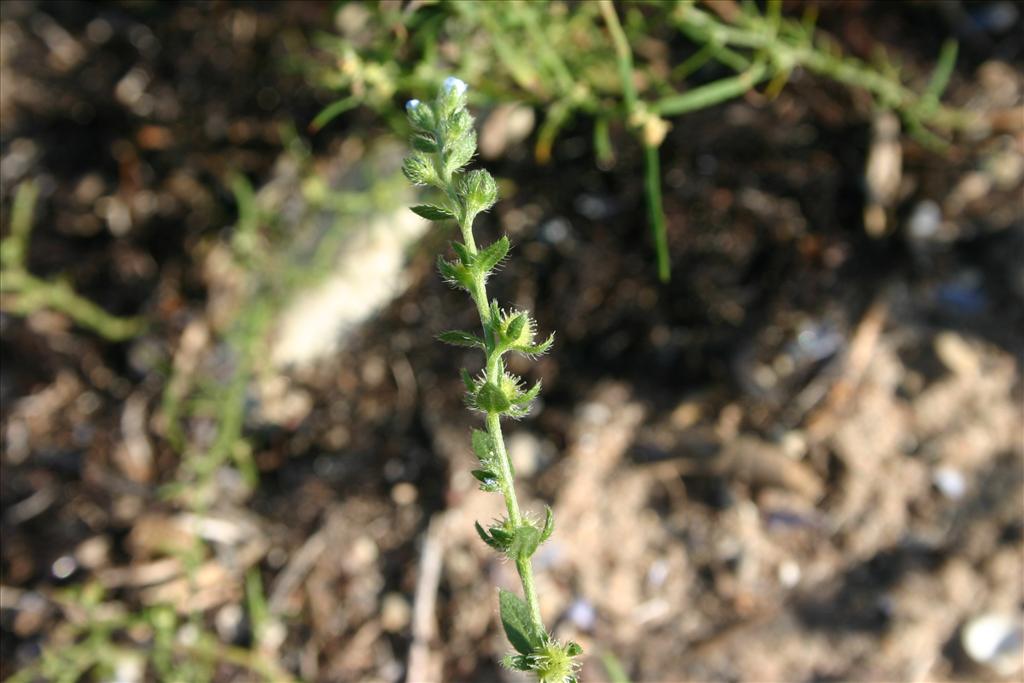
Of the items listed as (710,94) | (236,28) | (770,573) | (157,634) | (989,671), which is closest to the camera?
(710,94)

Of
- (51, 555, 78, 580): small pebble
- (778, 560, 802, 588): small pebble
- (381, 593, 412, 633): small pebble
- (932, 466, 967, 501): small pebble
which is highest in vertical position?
(932, 466, 967, 501): small pebble

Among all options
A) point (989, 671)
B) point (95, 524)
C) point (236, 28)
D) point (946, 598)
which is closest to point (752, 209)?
point (946, 598)

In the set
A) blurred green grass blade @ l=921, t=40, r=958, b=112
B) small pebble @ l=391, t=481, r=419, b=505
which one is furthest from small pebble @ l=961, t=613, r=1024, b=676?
small pebble @ l=391, t=481, r=419, b=505

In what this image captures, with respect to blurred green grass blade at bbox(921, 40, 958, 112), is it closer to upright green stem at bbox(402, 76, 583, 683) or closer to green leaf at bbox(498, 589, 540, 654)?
upright green stem at bbox(402, 76, 583, 683)

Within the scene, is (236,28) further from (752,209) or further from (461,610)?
(461,610)

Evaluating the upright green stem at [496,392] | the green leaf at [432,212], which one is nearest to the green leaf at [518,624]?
the upright green stem at [496,392]
